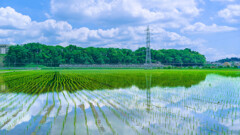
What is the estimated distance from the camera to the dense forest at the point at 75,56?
3930 inches

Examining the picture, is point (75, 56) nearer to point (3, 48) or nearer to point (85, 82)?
point (3, 48)

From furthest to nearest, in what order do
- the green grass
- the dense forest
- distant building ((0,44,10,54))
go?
distant building ((0,44,10,54))
the dense forest
the green grass

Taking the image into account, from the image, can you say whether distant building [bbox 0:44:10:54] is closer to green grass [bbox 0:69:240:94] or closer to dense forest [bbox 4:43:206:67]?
dense forest [bbox 4:43:206:67]

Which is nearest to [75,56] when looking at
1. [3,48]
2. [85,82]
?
[3,48]

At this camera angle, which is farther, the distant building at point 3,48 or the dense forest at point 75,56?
the distant building at point 3,48

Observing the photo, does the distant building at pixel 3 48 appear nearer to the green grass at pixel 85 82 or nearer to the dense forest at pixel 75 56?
the dense forest at pixel 75 56

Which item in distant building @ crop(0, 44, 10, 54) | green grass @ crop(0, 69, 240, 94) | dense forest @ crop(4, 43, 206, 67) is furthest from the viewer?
distant building @ crop(0, 44, 10, 54)

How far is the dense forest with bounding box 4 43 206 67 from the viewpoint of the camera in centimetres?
9981

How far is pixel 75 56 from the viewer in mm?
113000

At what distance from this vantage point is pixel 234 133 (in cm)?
523

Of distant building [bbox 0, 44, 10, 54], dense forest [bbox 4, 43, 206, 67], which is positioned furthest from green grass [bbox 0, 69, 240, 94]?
distant building [bbox 0, 44, 10, 54]

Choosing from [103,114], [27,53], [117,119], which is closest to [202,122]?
[117,119]

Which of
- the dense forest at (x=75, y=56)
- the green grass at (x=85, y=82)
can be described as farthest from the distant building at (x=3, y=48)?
the green grass at (x=85, y=82)

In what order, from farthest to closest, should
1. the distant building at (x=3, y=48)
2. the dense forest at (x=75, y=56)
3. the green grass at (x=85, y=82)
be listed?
the distant building at (x=3, y=48) → the dense forest at (x=75, y=56) → the green grass at (x=85, y=82)
